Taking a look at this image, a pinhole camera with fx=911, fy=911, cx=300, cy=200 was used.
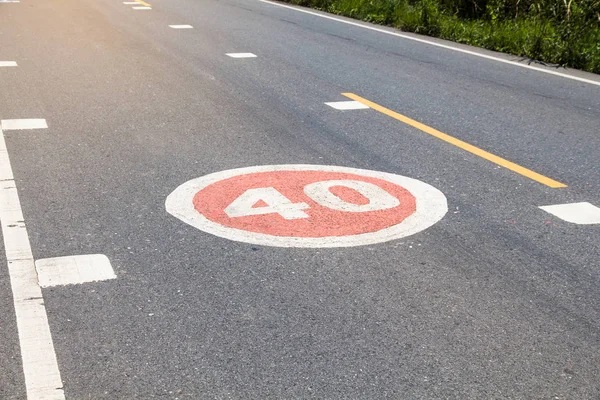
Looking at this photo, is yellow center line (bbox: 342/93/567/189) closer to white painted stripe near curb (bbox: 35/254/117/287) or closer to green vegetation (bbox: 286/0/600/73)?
white painted stripe near curb (bbox: 35/254/117/287)

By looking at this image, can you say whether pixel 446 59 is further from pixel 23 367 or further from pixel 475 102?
pixel 23 367

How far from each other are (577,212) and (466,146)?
1.92 m

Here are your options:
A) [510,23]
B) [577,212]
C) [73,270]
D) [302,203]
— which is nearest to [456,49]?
[510,23]

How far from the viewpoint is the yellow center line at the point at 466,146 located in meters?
6.84

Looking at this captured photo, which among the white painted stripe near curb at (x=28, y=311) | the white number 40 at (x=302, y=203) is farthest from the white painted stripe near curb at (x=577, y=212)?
the white painted stripe near curb at (x=28, y=311)

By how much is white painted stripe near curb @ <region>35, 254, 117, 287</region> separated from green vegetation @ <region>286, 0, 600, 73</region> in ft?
28.3

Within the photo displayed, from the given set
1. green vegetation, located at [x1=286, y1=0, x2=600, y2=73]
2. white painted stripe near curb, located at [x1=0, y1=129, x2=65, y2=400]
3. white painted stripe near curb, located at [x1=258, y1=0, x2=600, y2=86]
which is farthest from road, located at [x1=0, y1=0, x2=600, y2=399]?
green vegetation, located at [x1=286, y1=0, x2=600, y2=73]

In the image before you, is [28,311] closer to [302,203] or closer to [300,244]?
[300,244]

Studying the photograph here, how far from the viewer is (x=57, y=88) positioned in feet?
33.2

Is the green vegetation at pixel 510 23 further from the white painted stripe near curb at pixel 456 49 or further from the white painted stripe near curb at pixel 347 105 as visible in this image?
the white painted stripe near curb at pixel 347 105

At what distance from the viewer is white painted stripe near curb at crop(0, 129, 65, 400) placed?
3.71 metres

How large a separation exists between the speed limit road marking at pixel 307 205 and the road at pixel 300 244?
36 mm

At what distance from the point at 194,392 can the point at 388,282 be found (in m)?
1.51

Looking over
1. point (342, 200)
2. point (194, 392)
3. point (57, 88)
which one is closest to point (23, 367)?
point (194, 392)
